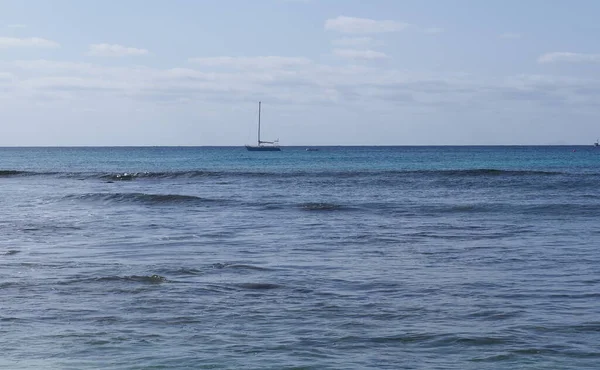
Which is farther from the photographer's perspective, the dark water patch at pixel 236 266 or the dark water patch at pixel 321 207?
the dark water patch at pixel 321 207

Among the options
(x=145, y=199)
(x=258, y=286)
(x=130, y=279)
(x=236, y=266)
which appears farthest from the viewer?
(x=145, y=199)

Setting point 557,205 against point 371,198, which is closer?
point 557,205

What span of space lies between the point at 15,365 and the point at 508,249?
11460 mm

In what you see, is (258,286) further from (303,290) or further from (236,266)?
(236,266)

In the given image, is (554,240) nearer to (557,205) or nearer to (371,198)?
(557,205)

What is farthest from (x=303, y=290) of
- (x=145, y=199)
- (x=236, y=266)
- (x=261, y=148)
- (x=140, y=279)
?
(x=261, y=148)

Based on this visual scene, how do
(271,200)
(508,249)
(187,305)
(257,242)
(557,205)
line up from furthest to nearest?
1. (271,200)
2. (557,205)
3. (257,242)
4. (508,249)
5. (187,305)

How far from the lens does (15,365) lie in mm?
8320

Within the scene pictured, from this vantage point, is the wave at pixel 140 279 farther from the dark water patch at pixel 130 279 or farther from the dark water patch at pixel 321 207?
the dark water patch at pixel 321 207

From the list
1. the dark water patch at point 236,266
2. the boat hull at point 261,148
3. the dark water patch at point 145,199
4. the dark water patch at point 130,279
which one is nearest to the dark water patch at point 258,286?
the dark water patch at point 130,279

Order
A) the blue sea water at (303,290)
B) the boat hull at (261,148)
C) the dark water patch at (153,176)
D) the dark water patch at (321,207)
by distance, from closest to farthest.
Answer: the blue sea water at (303,290) < the dark water patch at (321,207) < the dark water patch at (153,176) < the boat hull at (261,148)

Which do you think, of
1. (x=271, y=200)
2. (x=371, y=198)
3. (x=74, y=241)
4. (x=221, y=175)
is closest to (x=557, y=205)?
(x=371, y=198)

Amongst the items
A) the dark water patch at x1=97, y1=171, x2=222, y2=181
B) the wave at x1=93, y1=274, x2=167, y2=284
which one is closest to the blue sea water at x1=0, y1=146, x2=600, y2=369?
the wave at x1=93, y1=274, x2=167, y2=284

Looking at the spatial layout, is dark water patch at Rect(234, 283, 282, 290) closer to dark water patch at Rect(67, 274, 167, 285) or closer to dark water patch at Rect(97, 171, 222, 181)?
dark water patch at Rect(67, 274, 167, 285)
